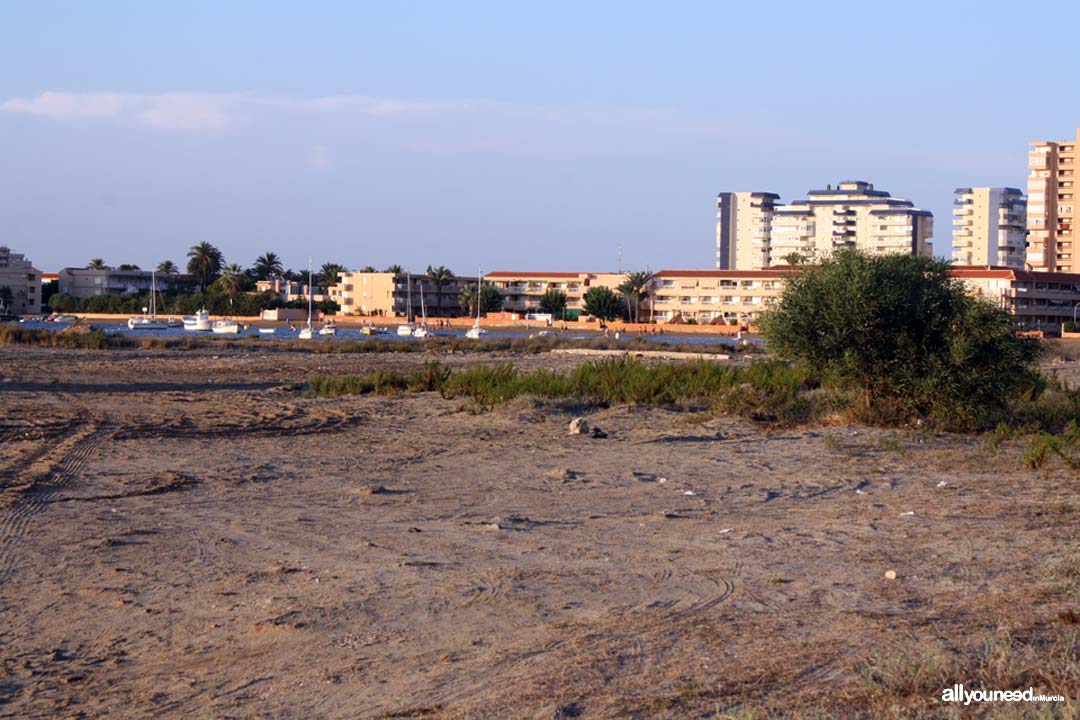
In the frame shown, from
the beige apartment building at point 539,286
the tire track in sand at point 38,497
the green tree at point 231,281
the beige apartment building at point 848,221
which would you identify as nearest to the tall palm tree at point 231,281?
the green tree at point 231,281

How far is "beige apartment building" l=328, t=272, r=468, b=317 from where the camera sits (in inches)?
6024

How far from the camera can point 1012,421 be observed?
67.0 ft

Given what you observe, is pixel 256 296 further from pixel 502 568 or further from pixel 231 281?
pixel 502 568

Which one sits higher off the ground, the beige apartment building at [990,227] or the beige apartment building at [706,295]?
the beige apartment building at [990,227]

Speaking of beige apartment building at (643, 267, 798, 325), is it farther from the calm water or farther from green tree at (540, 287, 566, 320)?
the calm water

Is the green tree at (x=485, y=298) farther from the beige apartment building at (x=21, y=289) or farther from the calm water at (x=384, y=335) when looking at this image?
the beige apartment building at (x=21, y=289)

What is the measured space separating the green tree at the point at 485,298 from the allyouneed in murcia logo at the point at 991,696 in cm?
14172

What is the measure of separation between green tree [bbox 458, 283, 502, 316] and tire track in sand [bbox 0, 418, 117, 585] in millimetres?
128255

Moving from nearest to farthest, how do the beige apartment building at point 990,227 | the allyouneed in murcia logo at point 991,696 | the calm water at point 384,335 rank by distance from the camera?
the allyouneed in murcia logo at point 991,696 → the calm water at point 384,335 → the beige apartment building at point 990,227

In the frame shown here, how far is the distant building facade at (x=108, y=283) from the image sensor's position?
17238 cm

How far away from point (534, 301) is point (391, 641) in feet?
481

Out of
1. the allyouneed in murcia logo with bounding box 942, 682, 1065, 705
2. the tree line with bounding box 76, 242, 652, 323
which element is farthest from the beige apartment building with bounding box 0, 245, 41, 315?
the allyouneed in murcia logo with bounding box 942, 682, 1065, 705

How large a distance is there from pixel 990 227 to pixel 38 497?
16990 cm

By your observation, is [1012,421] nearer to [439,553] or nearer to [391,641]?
[439,553]
